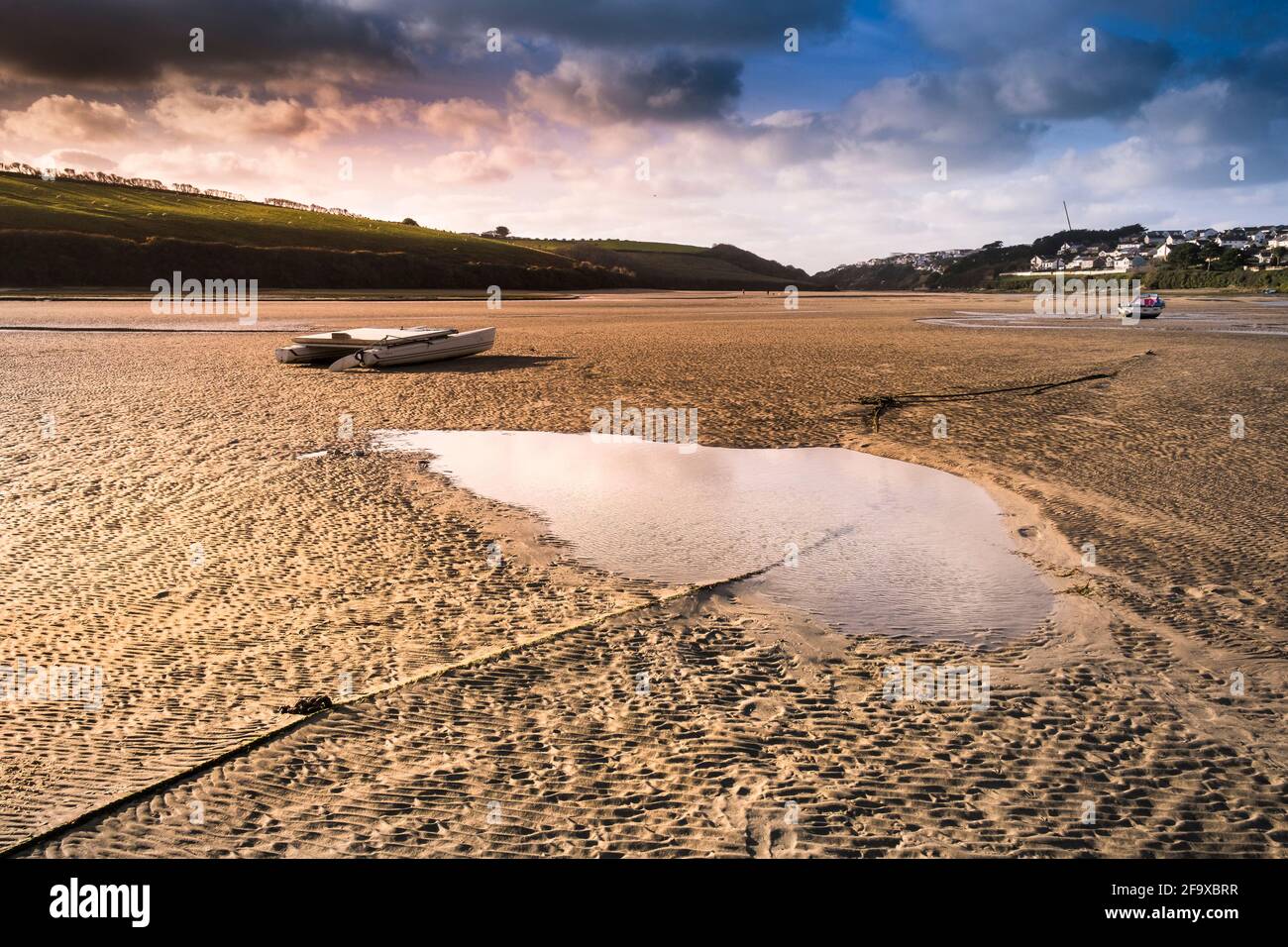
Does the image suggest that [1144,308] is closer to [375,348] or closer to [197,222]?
[375,348]

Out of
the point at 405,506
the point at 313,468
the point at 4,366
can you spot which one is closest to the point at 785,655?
the point at 405,506

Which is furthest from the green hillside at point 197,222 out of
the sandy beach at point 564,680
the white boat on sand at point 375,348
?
the sandy beach at point 564,680

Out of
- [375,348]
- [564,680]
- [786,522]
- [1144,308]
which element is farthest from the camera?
[1144,308]

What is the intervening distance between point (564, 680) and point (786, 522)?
3.56 meters

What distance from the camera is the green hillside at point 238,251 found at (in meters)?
70.4

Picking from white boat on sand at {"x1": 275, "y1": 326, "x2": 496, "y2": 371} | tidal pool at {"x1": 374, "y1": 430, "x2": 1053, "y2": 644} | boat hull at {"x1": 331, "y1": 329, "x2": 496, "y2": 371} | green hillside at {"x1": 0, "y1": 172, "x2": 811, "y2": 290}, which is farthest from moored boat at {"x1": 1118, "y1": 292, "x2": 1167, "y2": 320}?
green hillside at {"x1": 0, "y1": 172, "x2": 811, "y2": 290}

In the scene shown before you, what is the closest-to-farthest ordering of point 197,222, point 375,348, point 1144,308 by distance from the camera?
1. point 375,348
2. point 1144,308
3. point 197,222

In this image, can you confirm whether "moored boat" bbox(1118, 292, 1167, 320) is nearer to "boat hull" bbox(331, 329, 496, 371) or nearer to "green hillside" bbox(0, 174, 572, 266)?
"boat hull" bbox(331, 329, 496, 371)

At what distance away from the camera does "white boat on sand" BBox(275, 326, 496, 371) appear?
1755 centimetres

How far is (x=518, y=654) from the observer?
4.82 m

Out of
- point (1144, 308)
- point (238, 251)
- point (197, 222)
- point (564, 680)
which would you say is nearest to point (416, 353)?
point (564, 680)

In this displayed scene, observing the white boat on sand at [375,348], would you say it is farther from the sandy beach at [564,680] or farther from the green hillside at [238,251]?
the green hillside at [238,251]

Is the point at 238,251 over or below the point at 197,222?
below

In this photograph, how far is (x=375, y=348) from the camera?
1755 cm
